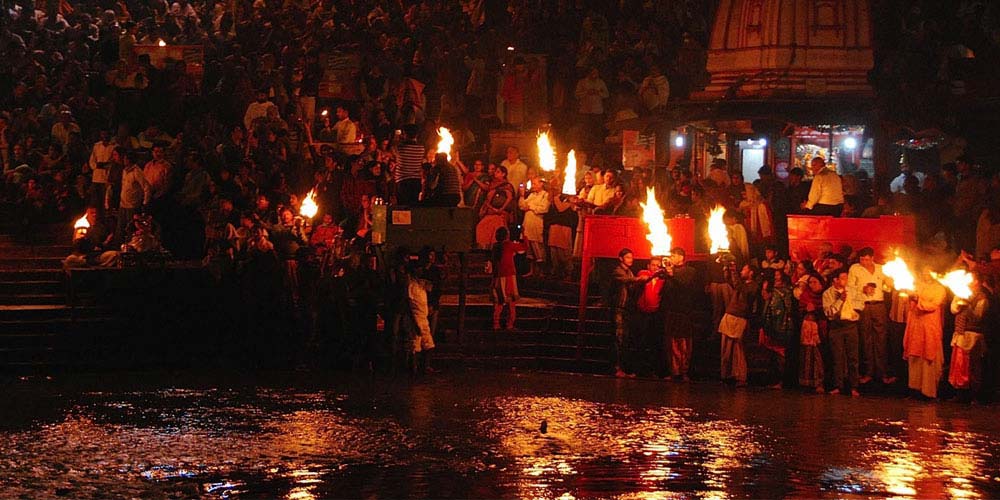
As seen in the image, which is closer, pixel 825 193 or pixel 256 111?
pixel 825 193

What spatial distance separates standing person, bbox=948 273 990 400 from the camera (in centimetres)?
1745

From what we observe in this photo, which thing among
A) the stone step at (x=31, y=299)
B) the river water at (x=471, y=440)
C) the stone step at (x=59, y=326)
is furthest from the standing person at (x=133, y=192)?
the river water at (x=471, y=440)

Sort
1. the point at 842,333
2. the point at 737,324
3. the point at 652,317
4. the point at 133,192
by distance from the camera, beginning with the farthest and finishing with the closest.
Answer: the point at 133,192, the point at 652,317, the point at 737,324, the point at 842,333

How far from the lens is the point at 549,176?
76.3 feet

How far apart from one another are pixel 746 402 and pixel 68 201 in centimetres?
1244

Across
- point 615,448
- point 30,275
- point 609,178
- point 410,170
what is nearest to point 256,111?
point 30,275

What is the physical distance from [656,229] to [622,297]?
1019 mm

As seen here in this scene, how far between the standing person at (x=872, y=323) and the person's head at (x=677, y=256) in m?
2.20

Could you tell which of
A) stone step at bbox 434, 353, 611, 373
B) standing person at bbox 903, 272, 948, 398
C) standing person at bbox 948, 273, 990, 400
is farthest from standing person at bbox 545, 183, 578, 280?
standing person at bbox 948, 273, 990, 400

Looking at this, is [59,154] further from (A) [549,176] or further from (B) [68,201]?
(A) [549,176]

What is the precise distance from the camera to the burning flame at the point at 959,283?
17609 mm

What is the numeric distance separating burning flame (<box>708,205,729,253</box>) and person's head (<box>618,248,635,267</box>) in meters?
1.14

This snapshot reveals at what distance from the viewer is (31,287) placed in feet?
70.9

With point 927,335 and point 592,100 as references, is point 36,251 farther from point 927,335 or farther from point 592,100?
point 927,335
